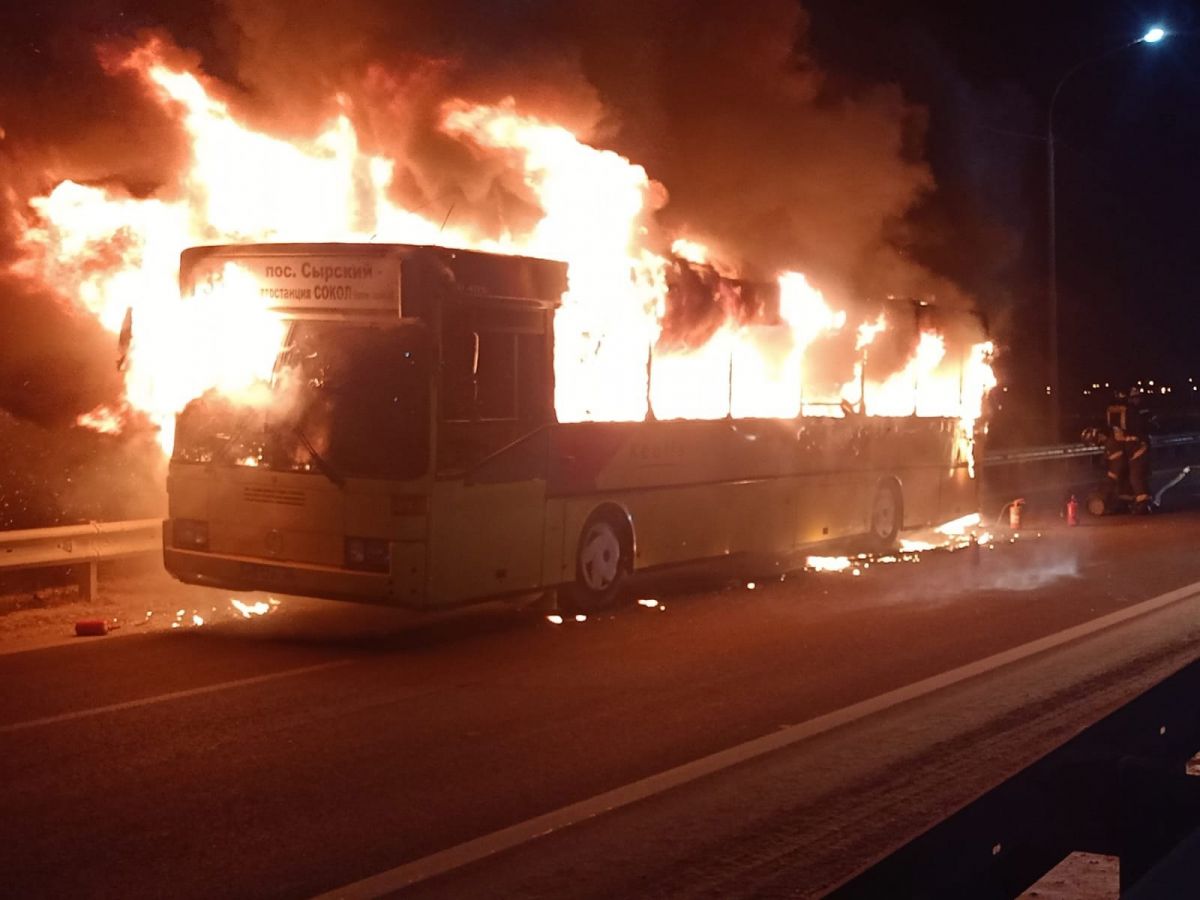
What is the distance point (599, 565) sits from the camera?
13297mm

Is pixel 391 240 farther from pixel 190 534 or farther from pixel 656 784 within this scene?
pixel 656 784

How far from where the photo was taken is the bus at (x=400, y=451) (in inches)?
443

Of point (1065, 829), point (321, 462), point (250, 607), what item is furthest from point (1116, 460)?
point (1065, 829)

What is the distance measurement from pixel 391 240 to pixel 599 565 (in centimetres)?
348

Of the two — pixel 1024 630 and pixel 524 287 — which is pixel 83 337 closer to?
pixel 524 287

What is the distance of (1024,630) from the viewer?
12.6 metres

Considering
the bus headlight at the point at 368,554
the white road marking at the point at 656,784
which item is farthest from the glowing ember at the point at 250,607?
the white road marking at the point at 656,784

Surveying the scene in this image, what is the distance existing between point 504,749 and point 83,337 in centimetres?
1222

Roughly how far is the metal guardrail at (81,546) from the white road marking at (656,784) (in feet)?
22.1

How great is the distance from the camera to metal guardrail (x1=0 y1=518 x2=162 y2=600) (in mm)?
12586

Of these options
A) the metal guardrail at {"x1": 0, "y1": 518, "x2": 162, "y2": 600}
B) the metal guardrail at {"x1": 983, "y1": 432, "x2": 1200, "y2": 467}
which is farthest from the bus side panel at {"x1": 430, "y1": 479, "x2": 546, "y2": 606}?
the metal guardrail at {"x1": 983, "y1": 432, "x2": 1200, "y2": 467}

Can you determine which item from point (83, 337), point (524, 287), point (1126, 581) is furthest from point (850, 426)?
point (83, 337)

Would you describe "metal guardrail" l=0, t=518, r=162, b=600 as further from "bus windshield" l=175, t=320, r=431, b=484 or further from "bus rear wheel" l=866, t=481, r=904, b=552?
"bus rear wheel" l=866, t=481, r=904, b=552

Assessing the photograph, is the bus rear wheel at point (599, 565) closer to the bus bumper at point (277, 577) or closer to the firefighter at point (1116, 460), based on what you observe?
the bus bumper at point (277, 577)
